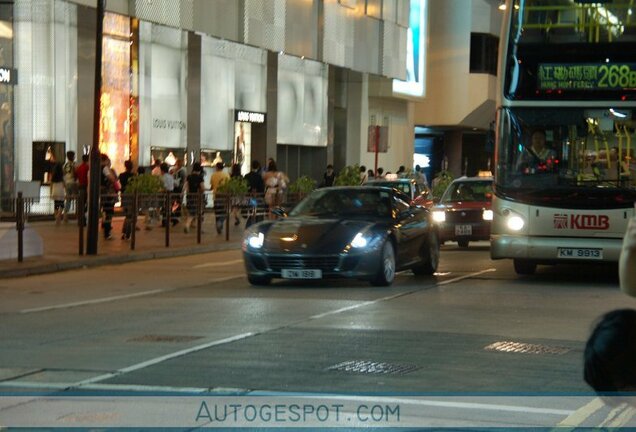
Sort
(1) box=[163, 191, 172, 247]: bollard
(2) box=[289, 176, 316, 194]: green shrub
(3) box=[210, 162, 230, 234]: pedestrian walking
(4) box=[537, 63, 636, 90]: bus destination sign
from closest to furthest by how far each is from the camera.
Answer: (4) box=[537, 63, 636, 90]: bus destination sign, (1) box=[163, 191, 172, 247]: bollard, (3) box=[210, 162, 230, 234]: pedestrian walking, (2) box=[289, 176, 316, 194]: green shrub

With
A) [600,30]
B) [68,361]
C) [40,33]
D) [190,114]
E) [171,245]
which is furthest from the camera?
[190,114]

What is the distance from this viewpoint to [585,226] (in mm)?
16625

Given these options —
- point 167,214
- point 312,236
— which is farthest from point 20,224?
point 312,236

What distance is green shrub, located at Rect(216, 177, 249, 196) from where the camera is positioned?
28.2 m

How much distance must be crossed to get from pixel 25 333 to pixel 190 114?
24.3 m

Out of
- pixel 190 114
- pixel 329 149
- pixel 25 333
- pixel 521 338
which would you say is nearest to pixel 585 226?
pixel 521 338

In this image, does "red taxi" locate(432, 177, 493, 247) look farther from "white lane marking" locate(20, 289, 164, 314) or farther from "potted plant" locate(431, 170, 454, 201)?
"potted plant" locate(431, 170, 454, 201)

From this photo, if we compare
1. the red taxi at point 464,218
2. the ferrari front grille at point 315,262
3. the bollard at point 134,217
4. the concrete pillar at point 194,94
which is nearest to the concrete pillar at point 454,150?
the concrete pillar at point 194,94

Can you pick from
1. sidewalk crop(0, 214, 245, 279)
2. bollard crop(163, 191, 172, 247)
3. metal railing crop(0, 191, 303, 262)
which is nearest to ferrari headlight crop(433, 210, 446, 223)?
metal railing crop(0, 191, 303, 262)

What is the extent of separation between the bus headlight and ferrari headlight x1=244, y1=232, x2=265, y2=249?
3.68 meters

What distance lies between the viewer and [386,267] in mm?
16438

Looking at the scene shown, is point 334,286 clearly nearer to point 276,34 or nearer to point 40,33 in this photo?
point 40,33

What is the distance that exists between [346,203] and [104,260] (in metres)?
5.68

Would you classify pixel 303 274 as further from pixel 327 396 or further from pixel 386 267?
pixel 327 396
